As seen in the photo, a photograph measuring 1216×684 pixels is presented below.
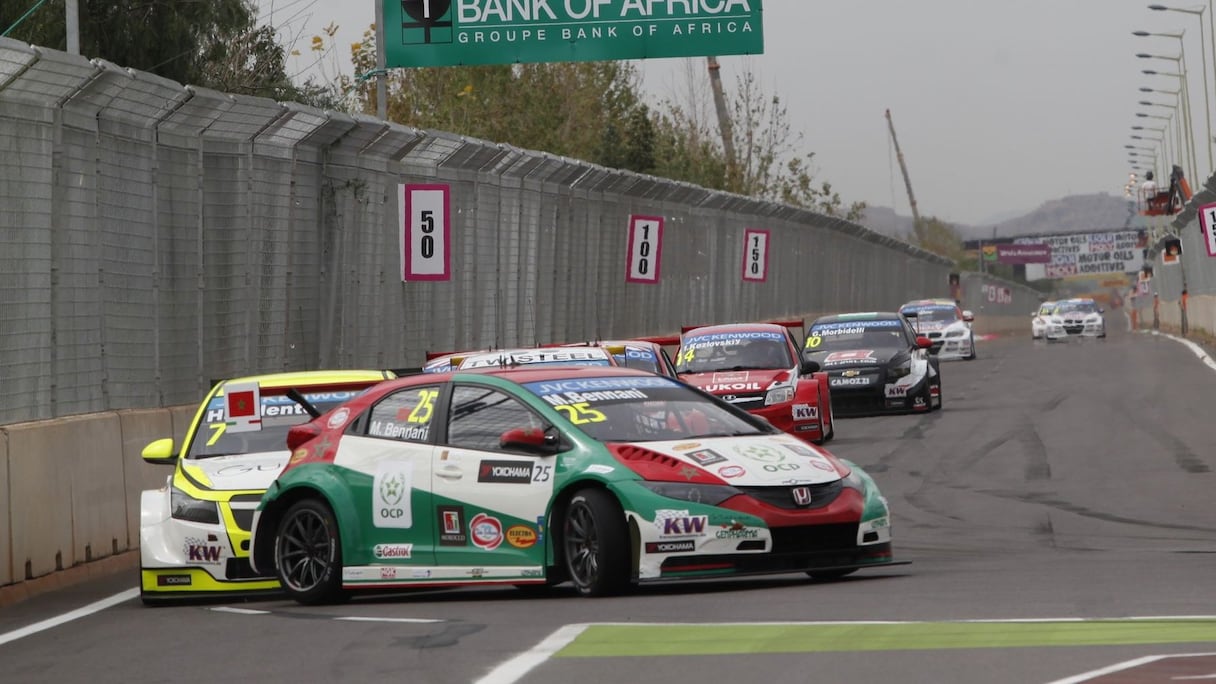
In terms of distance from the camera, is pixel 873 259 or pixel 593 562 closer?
pixel 593 562

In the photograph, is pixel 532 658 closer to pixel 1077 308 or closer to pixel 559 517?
pixel 559 517

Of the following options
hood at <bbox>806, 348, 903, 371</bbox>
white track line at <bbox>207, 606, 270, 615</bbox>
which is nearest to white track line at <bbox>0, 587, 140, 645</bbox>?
white track line at <bbox>207, 606, 270, 615</bbox>

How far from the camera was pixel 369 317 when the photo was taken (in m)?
24.1

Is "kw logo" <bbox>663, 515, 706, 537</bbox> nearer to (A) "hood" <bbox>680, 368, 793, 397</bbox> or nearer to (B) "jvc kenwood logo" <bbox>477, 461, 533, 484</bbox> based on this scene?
(B) "jvc kenwood logo" <bbox>477, 461, 533, 484</bbox>

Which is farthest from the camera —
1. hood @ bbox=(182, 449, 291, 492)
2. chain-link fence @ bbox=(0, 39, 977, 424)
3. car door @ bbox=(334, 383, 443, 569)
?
chain-link fence @ bbox=(0, 39, 977, 424)

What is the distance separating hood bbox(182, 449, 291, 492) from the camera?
41.6ft

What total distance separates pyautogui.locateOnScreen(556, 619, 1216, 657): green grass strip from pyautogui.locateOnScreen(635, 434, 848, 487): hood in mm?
1674

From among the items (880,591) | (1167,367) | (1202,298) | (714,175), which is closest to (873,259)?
(714,175)

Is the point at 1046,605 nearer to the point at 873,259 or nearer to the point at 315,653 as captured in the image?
the point at 315,653

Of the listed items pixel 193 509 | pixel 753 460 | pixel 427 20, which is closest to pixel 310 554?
pixel 193 509

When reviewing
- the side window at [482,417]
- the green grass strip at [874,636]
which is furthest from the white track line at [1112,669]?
the side window at [482,417]

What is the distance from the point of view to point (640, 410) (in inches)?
453

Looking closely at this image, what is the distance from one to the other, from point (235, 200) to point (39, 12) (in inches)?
444

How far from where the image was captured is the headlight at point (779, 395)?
76.5 feet
